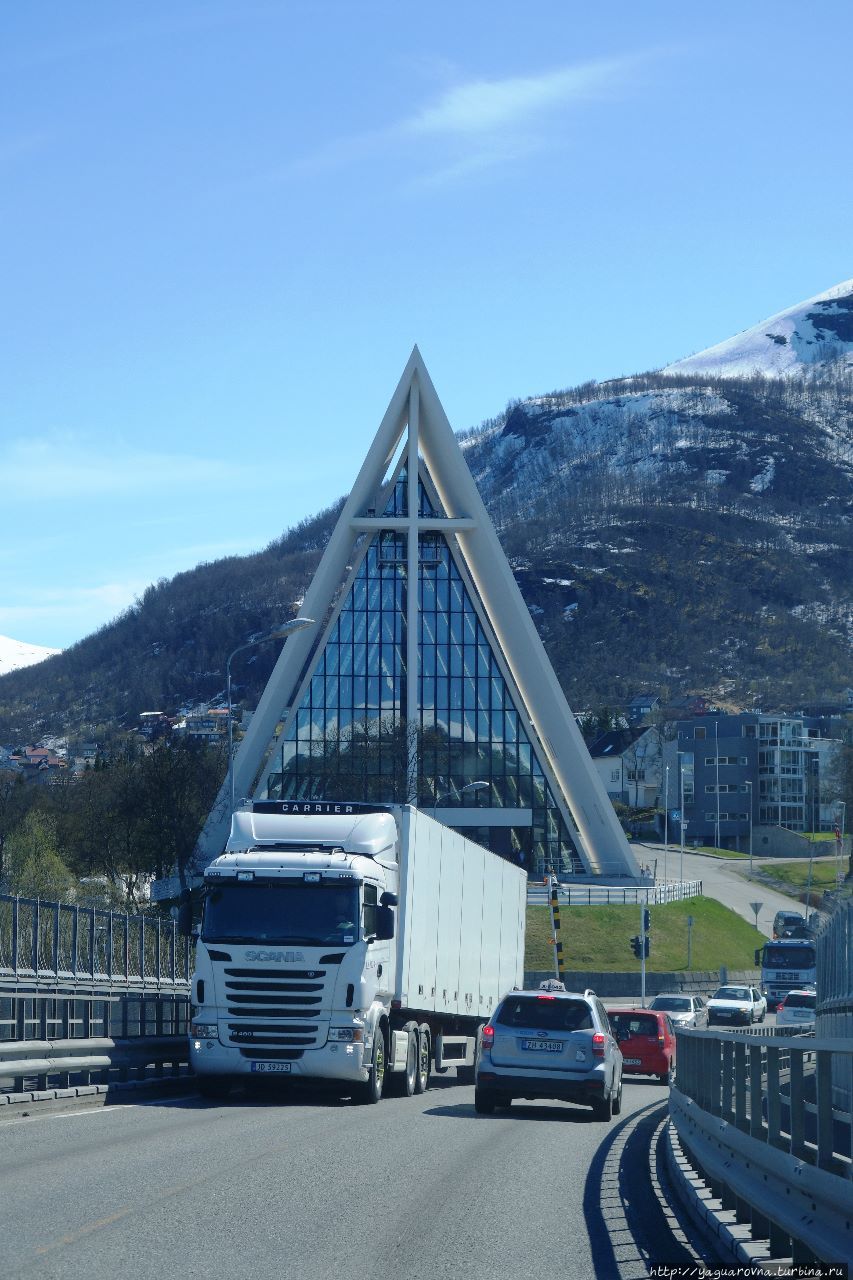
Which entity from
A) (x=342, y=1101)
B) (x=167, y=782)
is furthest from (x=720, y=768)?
(x=342, y=1101)

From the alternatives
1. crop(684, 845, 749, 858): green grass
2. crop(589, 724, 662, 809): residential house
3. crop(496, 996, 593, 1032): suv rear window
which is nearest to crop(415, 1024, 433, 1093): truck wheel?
crop(496, 996, 593, 1032): suv rear window

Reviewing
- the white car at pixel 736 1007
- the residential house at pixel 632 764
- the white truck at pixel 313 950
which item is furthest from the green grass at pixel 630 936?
the residential house at pixel 632 764

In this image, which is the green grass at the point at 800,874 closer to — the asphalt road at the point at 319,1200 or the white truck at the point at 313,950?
the white truck at the point at 313,950

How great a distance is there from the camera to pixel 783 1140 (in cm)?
808

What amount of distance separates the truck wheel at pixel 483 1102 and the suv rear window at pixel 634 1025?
9.67 meters

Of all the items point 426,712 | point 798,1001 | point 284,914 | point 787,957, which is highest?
point 426,712

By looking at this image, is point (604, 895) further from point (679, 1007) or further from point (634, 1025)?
point (634, 1025)

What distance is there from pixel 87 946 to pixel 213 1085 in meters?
3.76

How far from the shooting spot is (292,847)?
2042 cm

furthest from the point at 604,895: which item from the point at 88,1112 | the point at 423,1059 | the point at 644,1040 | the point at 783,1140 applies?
the point at 783,1140

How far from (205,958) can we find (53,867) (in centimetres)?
4057

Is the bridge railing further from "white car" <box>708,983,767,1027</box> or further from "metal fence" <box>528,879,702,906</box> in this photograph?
"metal fence" <box>528,879,702,906</box>

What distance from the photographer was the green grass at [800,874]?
97.0 metres

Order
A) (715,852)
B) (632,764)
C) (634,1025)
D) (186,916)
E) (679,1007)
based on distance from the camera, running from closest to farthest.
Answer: (186,916)
(634,1025)
(679,1007)
(715,852)
(632,764)
